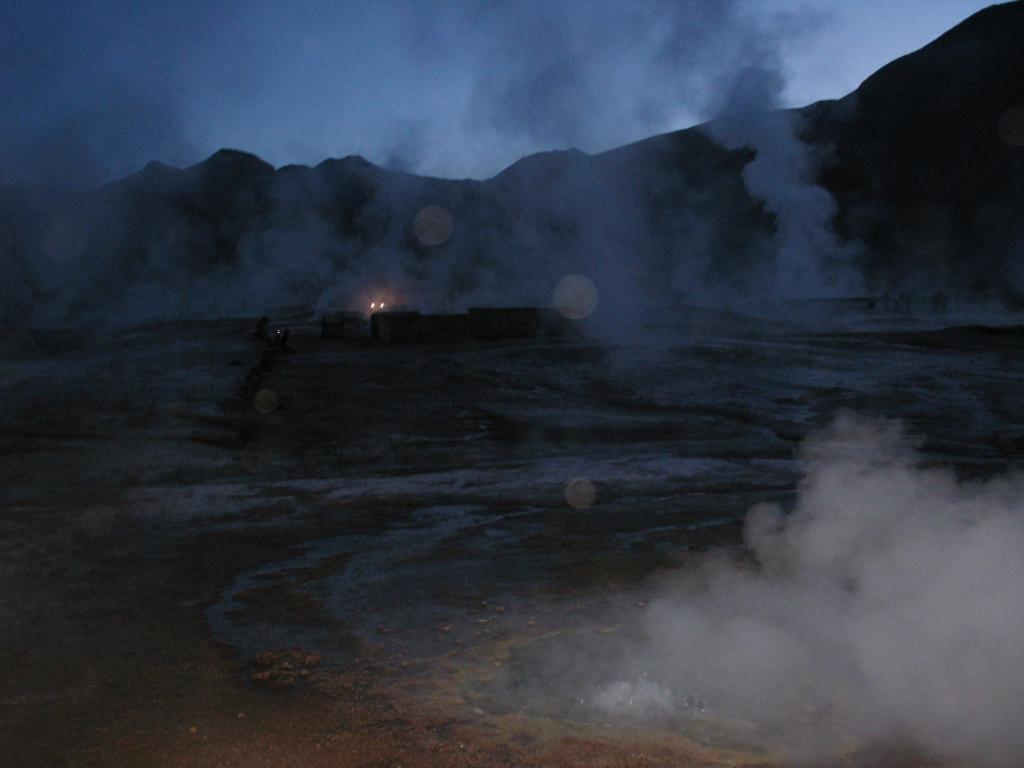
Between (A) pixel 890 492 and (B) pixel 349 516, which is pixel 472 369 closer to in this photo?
(B) pixel 349 516

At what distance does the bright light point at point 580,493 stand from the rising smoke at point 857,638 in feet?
4.42

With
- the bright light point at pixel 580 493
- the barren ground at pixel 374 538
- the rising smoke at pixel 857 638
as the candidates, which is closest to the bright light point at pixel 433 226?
the barren ground at pixel 374 538

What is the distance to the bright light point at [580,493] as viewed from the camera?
6.05 metres

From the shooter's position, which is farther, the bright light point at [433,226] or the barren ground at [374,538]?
the bright light point at [433,226]

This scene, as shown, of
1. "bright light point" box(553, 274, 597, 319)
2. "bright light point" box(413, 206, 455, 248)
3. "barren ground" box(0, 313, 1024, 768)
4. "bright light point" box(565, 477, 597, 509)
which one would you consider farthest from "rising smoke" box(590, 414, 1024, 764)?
"bright light point" box(413, 206, 455, 248)

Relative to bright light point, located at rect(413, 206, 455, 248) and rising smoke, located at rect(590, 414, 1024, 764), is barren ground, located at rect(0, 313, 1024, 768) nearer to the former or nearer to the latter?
rising smoke, located at rect(590, 414, 1024, 764)

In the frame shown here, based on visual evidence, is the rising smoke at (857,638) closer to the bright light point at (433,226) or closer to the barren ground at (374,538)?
the barren ground at (374,538)

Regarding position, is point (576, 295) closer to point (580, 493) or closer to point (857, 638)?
point (580, 493)

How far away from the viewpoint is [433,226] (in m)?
41.4

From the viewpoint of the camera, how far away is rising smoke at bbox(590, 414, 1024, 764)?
8.86 feet

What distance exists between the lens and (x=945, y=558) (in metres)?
3.75

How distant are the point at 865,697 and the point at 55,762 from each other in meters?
2.50

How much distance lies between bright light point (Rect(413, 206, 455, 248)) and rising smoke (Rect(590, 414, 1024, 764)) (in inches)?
1325

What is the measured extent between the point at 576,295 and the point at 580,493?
65.5ft
